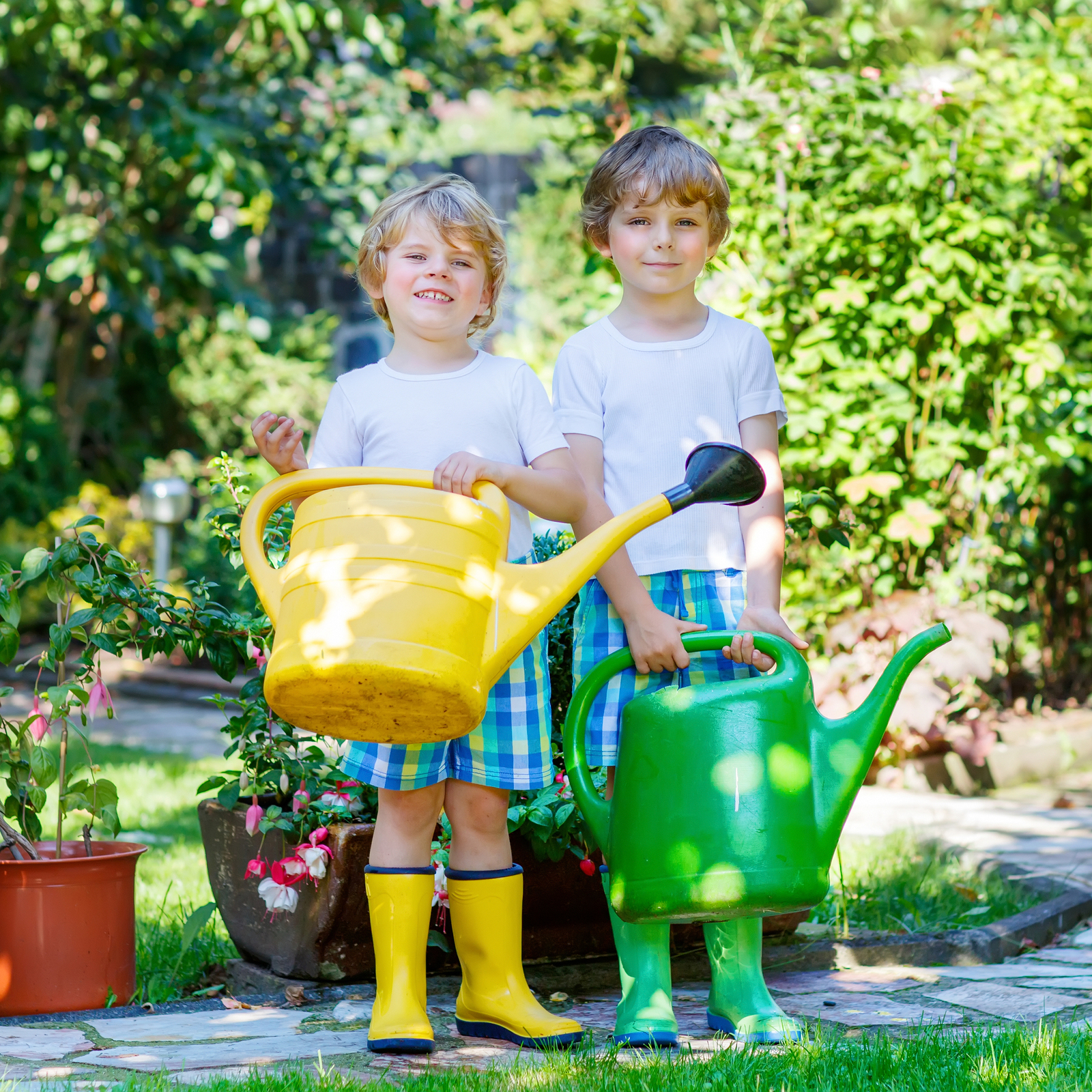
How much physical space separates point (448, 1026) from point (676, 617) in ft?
2.26

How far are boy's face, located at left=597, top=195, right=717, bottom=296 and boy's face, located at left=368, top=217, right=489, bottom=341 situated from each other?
0.23 meters

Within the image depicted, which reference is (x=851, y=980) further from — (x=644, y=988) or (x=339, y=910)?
(x=339, y=910)

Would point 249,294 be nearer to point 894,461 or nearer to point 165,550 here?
point 165,550

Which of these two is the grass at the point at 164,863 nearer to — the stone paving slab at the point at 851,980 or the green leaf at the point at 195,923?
the green leaf at the point at 195,923

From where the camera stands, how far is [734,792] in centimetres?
173

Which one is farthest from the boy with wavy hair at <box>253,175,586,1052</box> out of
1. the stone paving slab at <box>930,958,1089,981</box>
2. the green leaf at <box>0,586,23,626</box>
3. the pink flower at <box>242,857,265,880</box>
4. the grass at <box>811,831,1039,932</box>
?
the grass at <box>811,831,1039,932</box>

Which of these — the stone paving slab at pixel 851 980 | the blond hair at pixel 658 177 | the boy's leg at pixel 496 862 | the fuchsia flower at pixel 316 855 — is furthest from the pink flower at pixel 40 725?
the stone paving slab at pixel 851 980

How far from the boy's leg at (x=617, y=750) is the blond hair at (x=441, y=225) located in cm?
48

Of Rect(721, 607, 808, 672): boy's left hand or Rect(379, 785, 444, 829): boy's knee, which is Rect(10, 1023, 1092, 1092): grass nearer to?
Rect(379, 785, 444, 829): boy's knee

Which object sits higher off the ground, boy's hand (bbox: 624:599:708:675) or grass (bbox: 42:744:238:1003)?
boy's hand (bbox: 624:599:708:675)

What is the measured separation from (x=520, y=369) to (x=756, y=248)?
7.75ft

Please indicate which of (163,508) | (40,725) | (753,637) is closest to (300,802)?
(40,725)

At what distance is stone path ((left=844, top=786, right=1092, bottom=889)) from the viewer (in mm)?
3137

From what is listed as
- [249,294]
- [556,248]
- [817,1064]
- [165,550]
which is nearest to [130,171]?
[249,294]
